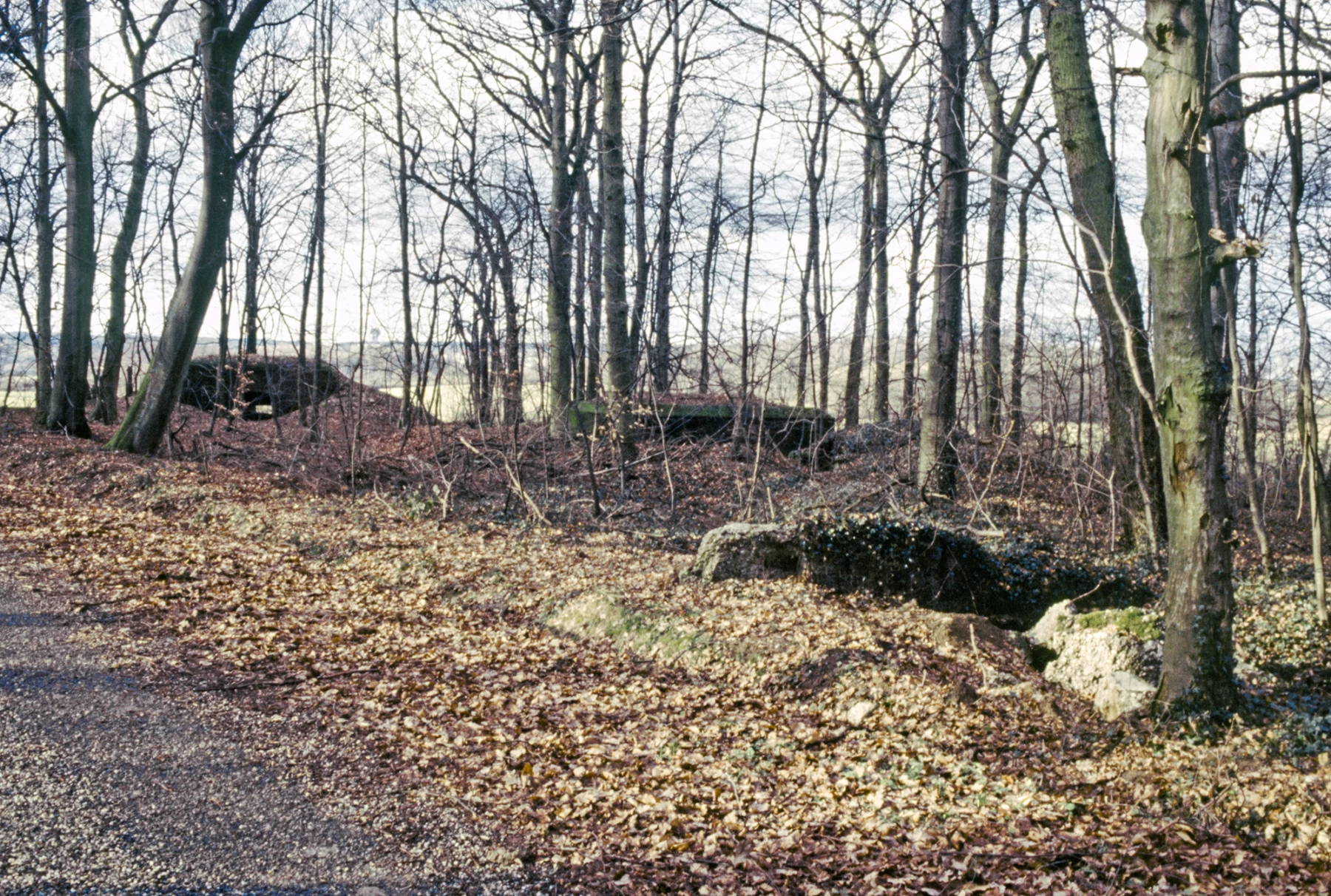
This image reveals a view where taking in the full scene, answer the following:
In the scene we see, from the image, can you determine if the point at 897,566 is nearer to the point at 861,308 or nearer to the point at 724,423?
the point at 724,423

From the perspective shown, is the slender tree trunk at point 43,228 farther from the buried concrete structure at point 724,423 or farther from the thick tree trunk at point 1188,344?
the thick tree trunk at point 1188,344

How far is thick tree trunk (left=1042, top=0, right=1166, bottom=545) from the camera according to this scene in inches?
368

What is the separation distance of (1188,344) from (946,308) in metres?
6.01

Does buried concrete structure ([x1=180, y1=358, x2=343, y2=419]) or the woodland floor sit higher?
buried concrete structure ([x1=180, y1=358, x2=343, y2=419])

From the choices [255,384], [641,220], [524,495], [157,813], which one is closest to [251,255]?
[255,384]

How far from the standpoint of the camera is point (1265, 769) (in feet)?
15.4

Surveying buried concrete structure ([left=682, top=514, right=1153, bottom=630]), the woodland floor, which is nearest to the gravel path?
the woodland floor

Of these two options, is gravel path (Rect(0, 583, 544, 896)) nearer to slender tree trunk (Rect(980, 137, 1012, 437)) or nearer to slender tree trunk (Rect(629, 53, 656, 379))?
slender tree trunk (Rect(629, 53, 656, 379))

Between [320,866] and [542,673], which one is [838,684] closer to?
[542,673]

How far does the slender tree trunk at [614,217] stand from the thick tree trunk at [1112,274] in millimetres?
6090

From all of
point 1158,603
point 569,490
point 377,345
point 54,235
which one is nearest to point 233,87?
point 377,345

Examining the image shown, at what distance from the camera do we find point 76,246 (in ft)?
53.0

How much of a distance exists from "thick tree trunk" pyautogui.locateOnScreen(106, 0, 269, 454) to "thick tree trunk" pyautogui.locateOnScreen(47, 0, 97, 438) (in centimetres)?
280

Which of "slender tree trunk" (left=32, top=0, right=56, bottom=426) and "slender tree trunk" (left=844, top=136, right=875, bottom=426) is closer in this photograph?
"slender tree trunk" (left=32, top=0, right=56, bottom=426)
